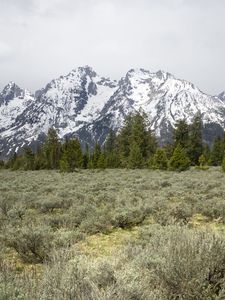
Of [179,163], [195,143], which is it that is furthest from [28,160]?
[179,163]

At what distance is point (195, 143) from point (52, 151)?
86.4 feet

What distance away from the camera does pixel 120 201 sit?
16.3m

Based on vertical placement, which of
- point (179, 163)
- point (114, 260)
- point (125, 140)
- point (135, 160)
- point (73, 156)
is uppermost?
point (125, 140)

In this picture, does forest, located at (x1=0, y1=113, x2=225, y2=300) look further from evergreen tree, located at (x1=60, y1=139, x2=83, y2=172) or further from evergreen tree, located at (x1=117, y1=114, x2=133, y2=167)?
evergreen tree, located at (x1=117, y1=114, x2=133, y2=167)

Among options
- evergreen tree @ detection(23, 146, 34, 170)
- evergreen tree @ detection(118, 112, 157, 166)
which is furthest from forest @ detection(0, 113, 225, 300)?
evergreen tree @ detection(23, 146, 34, 170)

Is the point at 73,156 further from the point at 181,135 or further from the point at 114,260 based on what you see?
the point at 114,260

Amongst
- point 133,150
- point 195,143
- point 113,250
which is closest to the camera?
point 113,250

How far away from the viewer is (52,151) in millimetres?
75188

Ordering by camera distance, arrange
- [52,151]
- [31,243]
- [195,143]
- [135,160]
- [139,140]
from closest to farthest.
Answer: [31,243], [135,160], [139,140], [195,143], [52,151]

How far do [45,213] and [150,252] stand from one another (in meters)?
9.64

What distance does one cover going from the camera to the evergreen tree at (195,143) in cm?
6812

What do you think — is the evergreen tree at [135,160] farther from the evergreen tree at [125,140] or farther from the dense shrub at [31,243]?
the dense shrub at [31,243]

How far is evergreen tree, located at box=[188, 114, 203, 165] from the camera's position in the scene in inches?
2682

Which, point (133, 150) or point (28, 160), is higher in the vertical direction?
point (133, 150)
